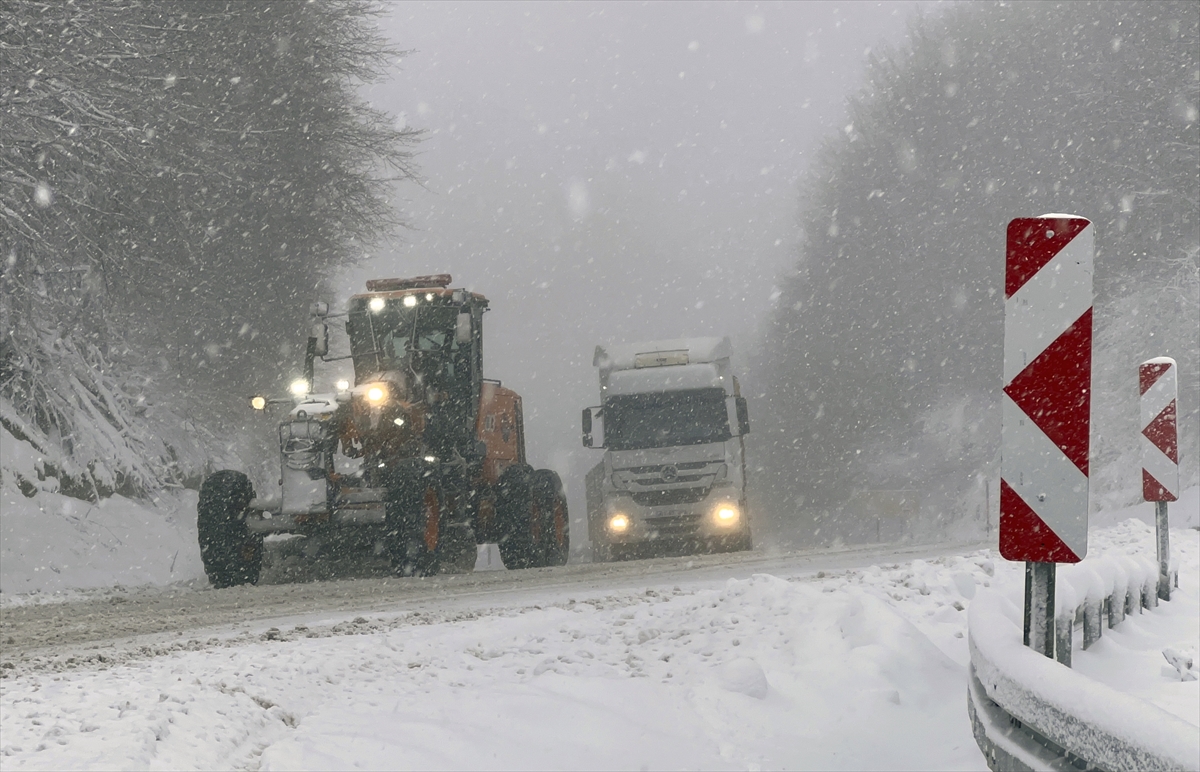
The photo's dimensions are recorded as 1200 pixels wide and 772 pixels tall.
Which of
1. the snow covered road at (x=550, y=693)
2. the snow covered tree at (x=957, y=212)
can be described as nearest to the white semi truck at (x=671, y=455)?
the snow covered road at (x=550, y=693)

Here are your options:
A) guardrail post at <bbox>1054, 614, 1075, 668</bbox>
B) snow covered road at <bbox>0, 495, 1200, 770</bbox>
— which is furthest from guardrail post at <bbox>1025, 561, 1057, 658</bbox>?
snow covered road at <bbox>0, 495, 1200, 770</bbox>

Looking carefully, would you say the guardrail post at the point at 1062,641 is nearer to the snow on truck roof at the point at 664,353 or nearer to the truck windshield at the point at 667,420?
the truck windshield at the point at 667,420

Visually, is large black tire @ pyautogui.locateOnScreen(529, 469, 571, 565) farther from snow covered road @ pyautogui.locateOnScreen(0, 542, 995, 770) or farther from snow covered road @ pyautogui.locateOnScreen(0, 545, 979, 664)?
snow covered road @ pyautogui.locateOnScreen(0, 542, 995, 770)

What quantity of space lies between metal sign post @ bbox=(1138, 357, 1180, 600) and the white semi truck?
891 centimetres

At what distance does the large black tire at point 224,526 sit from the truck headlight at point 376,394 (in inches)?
62.6

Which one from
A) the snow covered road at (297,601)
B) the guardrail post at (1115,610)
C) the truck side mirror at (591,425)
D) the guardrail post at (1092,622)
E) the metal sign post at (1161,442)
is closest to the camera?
the guardrail post at (1092,622)

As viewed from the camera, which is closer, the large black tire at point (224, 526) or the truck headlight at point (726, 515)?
the large black tire at point (224, 526)

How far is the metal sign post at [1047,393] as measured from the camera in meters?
4.01

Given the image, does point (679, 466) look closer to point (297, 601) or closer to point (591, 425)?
point (591, 425)

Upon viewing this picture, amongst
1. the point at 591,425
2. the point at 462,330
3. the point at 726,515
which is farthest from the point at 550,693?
the point at 591,425

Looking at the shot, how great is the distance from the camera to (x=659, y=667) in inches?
251

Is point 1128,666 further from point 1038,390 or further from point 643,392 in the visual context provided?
point 643,392

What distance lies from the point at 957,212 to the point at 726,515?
805 inches

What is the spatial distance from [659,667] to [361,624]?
2.67 metres
